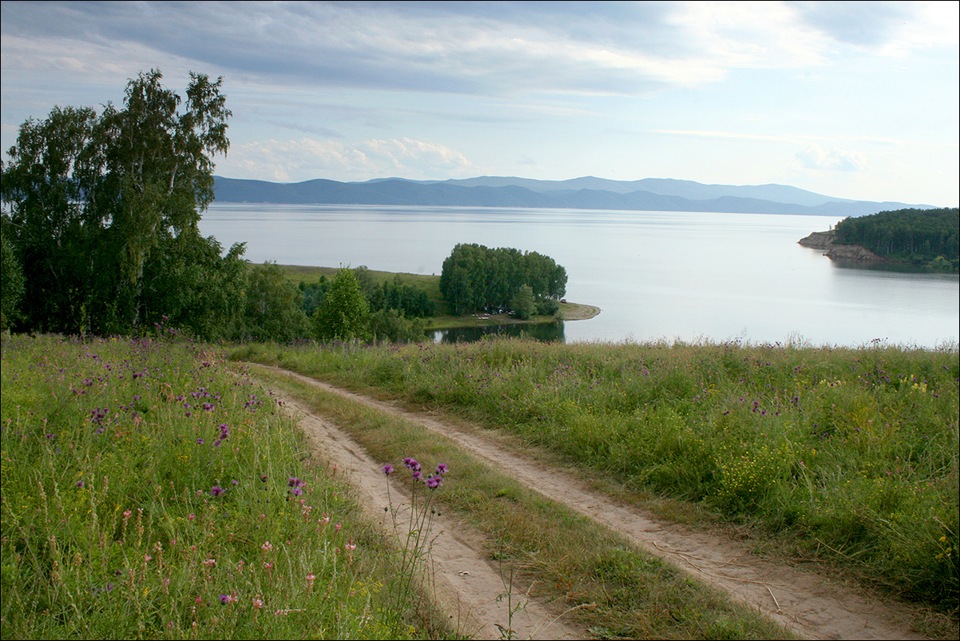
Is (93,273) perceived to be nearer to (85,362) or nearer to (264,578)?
(85,362)

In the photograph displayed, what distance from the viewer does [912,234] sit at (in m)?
10.5

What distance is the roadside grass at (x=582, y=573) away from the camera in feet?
13.0

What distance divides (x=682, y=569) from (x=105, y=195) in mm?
26075

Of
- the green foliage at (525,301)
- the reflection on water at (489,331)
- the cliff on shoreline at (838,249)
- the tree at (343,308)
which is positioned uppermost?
the cliff on shoreline at (838,249)

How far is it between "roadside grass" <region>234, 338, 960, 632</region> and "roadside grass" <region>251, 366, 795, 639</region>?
1060 millimetres

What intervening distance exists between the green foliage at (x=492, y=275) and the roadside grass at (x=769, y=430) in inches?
2788

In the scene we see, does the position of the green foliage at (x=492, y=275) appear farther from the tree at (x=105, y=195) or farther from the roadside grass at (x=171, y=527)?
the roadside grass at (x=171, y=527)

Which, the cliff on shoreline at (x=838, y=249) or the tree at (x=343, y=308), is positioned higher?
the cliff on shoreline at (x=838, y=249)

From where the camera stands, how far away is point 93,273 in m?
25.2

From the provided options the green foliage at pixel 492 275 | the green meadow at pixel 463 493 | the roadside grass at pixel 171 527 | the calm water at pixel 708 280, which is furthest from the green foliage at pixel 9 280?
the green foliage at pixel 492 275

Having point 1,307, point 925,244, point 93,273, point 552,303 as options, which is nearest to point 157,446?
point 925,244

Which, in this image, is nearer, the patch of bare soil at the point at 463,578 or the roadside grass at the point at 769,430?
the patch of bare soil at the point at 463,578

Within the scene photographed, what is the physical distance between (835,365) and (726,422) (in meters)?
3.16

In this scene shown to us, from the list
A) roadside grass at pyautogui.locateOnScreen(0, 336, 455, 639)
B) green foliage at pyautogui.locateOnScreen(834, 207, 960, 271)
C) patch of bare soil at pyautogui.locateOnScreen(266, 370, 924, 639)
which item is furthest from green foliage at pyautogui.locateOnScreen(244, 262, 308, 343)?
patch of bare soil at pyautogui.locateOnScreen(266, 370, 924, 639)
